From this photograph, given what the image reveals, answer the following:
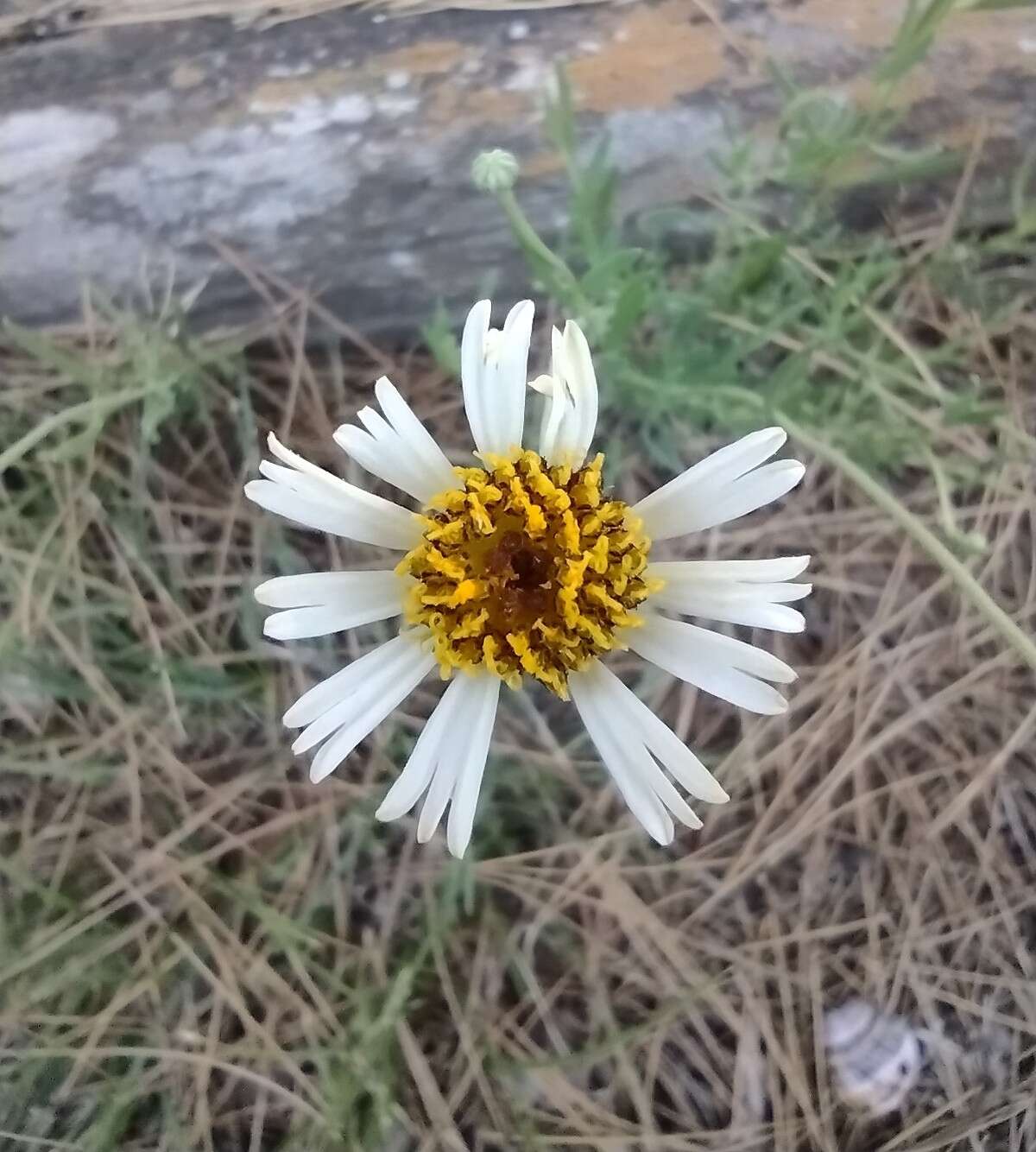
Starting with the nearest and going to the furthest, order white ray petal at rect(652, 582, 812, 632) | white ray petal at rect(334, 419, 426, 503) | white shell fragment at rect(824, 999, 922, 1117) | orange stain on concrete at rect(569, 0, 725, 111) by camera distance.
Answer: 1. white ray petal at rect(652, 582, 812, 632)
2. white ray petal at rect(334, 419, 426, 503)
3. orange stain on concrete at rect(569, 0, 725, 111)
4. white shell fragment at rect(824, 999, 922, 1117)

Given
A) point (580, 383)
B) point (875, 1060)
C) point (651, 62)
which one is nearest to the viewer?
point (580, 383)

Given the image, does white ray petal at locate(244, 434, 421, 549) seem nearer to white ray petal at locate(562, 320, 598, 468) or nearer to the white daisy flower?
the white daisy flower

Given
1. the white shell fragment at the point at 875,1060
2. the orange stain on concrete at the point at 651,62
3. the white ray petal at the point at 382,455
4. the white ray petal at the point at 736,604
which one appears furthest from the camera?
the white shell fragment at the point at 875,1060

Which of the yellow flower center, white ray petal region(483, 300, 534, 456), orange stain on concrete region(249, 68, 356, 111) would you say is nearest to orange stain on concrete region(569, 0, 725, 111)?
orange stain on concrete region(249, 68, 356, 111)

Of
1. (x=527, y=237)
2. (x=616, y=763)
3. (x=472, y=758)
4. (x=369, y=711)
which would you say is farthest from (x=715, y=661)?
(x=527, y=237)

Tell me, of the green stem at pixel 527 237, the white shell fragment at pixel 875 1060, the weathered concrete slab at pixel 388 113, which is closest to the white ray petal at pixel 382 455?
the green stem at pixel 527 237

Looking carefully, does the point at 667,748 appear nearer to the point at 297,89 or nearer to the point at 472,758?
the point at 472,758

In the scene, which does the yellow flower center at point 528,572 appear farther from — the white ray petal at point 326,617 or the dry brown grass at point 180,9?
the dry brown grass at point 180,9
